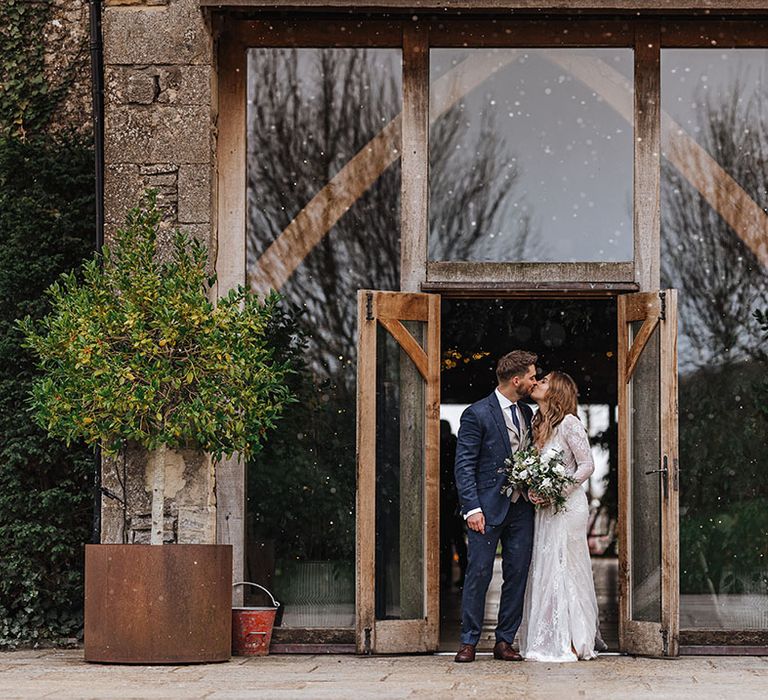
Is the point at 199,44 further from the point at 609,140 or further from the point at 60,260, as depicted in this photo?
the point at 609,140

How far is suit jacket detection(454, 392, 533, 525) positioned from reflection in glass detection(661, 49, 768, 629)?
120 centimetres

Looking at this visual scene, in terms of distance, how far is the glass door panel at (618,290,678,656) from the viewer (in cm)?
855

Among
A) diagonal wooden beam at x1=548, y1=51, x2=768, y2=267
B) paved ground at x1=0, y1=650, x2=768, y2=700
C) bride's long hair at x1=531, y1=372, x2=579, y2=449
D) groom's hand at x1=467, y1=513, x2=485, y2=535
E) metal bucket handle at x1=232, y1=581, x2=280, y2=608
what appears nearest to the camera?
paved ground at x1=0, y1=650, x2=768, y2=700

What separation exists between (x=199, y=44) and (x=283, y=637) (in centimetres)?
367

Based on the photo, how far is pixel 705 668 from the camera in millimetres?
8031

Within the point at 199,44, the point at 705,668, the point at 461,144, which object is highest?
the point at 199,44

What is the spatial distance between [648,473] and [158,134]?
362cm

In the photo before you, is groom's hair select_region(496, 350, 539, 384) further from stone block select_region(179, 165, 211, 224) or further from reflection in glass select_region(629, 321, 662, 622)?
stone block select_region(179, 165, 211, 224)

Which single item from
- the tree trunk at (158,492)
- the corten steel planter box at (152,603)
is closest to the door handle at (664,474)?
the corten steel planter box at (152,603)

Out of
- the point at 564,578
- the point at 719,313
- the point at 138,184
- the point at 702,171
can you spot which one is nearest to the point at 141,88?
the point at 138,184

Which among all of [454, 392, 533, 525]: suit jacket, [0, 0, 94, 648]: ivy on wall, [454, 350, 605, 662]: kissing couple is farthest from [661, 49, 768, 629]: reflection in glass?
[0, 0, 94, 648]: ivy on wall

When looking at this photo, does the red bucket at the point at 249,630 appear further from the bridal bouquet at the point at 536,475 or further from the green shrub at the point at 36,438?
the bridal bouquet at the point at 536,475

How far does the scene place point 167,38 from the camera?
9.15 meters

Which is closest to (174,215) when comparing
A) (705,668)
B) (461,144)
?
(461,144)
